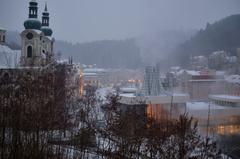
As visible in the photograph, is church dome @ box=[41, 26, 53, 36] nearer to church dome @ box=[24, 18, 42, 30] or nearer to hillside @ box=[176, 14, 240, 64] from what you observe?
church dome @ box=[24, 18, 42, 30]

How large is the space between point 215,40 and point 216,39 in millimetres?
275

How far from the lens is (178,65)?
2039 inches

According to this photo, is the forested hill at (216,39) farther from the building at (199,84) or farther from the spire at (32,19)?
the spire at (32,19)

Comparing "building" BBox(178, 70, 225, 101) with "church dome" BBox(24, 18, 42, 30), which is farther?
"building" BBox(178, 70, 225, 101)

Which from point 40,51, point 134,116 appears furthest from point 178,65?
point 134,116

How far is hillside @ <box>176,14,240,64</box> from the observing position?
2245 inches

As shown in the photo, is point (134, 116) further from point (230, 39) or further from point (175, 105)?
point (230, 39)

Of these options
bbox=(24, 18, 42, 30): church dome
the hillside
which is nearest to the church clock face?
bbox=(24, 18, 42, 30): church dome

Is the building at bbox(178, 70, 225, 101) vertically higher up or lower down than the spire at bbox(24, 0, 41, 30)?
lower down

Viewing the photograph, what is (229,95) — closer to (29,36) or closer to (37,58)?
(29,36)

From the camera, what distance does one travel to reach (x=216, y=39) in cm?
5897

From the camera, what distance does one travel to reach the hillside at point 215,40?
57.0 meters

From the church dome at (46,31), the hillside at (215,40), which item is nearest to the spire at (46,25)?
the church dome at (46,31)

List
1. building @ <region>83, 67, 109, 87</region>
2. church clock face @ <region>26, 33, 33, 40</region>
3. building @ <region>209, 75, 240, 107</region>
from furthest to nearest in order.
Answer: building @ <region>83, 67, 109, 87</region>
building @ <region>209, 75, 240, 107</region>
church clock face @ <region>26, 33, 33, 40</region>
